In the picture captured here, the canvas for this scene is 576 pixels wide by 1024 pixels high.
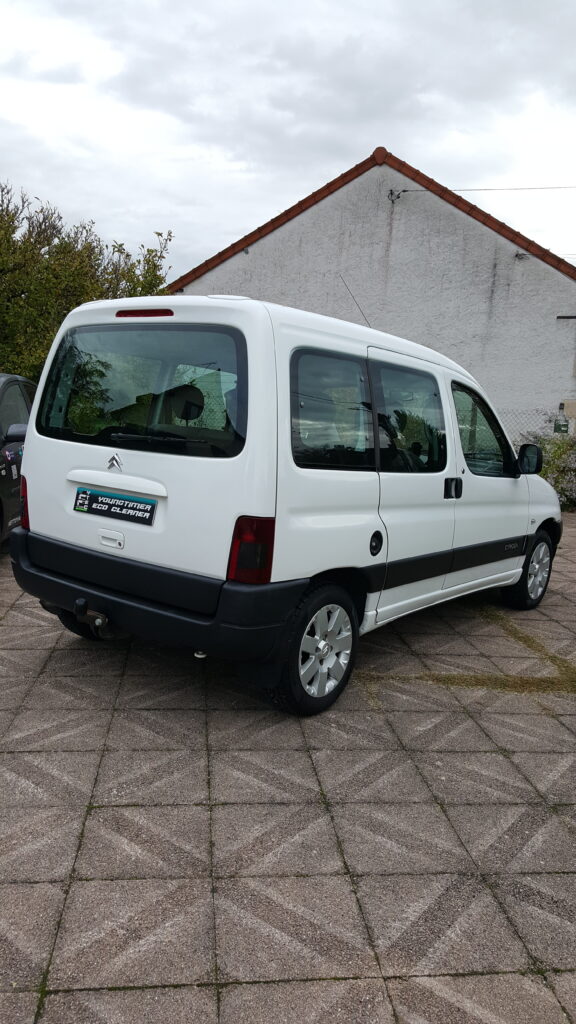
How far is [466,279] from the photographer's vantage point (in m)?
15.4

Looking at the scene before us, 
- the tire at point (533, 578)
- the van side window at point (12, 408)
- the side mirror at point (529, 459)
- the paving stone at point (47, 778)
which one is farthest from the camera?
the van side window at point (12, 408)

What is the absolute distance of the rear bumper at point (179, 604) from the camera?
129 inches

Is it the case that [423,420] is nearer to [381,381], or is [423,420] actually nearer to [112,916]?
[381,381]

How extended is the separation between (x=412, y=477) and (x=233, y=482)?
4.66ft

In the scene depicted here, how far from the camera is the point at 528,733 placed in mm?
3875

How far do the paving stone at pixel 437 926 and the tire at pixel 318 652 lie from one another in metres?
1.19

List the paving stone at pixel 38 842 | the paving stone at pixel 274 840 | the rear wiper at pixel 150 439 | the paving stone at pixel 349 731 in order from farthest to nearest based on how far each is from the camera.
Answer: the paving stone at pixel 349 731, the rear wiper at pixel 150 439, the paving stone at pixel 274 840, the paving stone at pixel 38 842

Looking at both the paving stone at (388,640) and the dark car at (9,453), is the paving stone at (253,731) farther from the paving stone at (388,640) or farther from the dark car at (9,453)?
the dark car at (9,453)

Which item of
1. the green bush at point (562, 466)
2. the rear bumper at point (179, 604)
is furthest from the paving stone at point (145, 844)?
the green bush at point (562, 466)

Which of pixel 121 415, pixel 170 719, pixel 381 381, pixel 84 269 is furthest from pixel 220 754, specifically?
pixel 84 269

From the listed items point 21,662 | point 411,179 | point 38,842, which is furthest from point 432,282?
point 38,842

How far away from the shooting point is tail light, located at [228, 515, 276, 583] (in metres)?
3.24

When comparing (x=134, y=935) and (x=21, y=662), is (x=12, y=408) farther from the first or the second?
(x=134, y=935)

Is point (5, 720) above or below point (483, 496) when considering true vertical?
below
